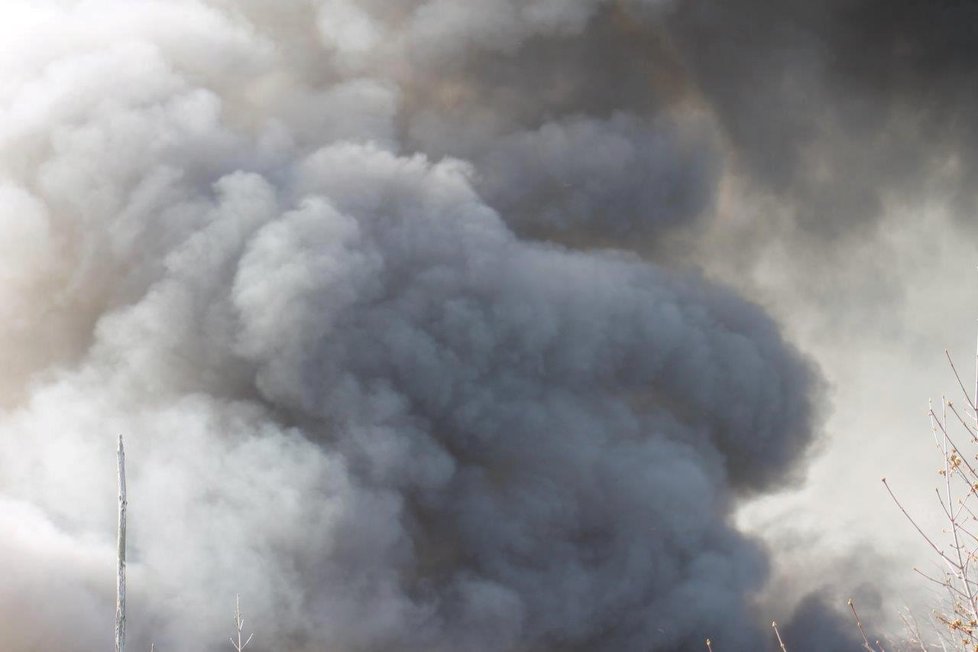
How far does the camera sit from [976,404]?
4.96 meters

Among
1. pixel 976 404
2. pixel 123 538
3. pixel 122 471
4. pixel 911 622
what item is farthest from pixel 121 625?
pixel 976 404

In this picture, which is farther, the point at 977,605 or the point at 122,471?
the point at 122,471

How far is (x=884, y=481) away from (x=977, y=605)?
1260 mm

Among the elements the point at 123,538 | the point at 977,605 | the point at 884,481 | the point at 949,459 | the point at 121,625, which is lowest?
the point at 977,605

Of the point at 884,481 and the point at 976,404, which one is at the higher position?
the point at 976,404

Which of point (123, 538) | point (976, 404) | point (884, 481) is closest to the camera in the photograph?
point (884, 481)

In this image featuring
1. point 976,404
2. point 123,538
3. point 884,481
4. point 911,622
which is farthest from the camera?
point 123,538

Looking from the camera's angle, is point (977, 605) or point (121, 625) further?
point (121, 625)

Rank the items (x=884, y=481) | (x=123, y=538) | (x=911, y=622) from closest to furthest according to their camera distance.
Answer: (x=884, y=481) < (x=911, y=622) < (x=123, y=538)

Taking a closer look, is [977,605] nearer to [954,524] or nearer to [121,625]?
[954,524]

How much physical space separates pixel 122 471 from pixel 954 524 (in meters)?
7.77

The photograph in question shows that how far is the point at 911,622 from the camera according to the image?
6.45 meters

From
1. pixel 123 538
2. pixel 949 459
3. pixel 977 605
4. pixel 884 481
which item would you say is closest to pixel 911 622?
pixel 977 605

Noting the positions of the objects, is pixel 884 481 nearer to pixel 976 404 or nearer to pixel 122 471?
pixel 976 404
